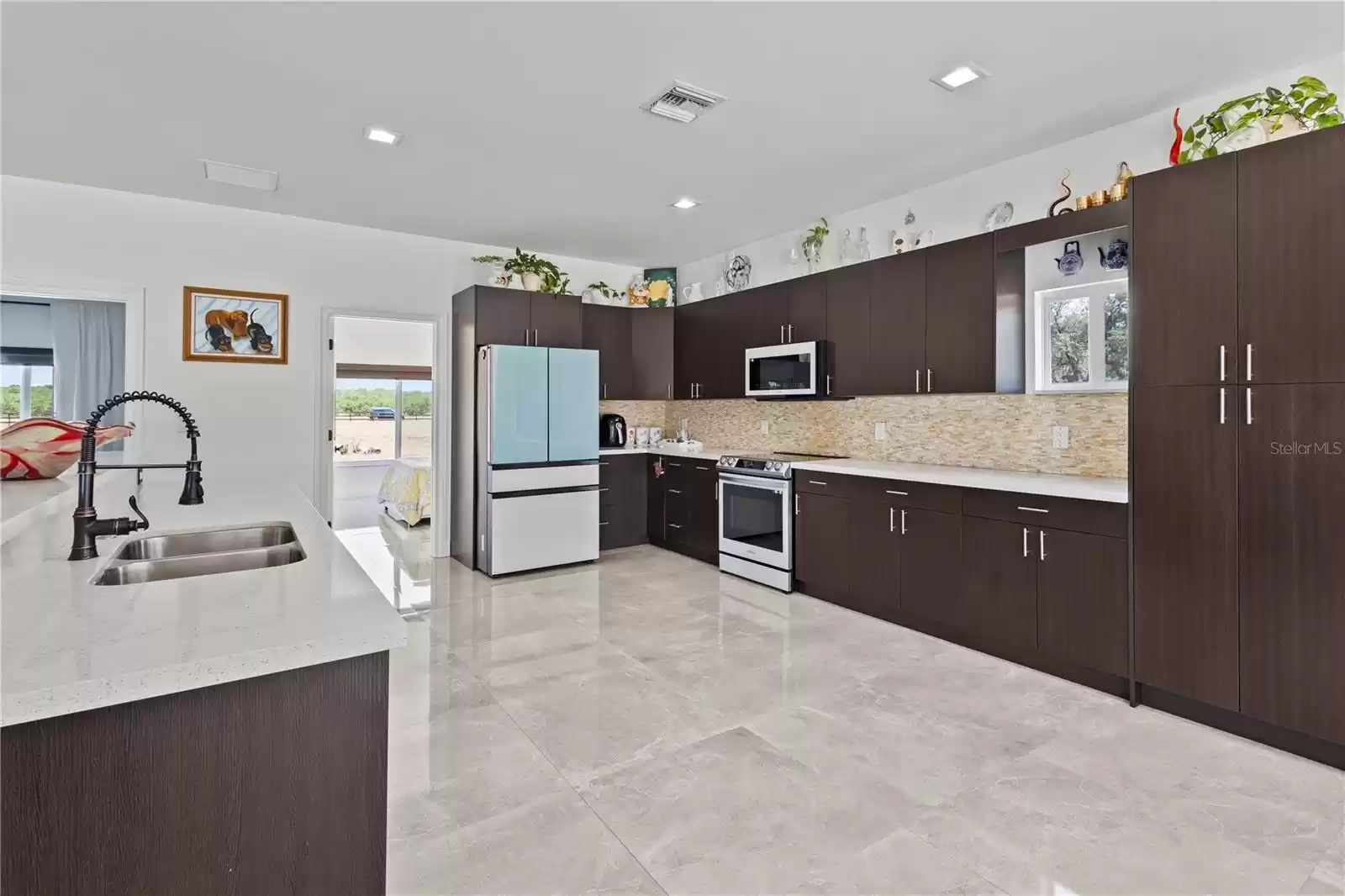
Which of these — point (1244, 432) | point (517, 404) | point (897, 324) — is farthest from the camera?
point (517, 404)

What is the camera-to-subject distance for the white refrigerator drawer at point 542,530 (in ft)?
16.4

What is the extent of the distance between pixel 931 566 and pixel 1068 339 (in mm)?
1414

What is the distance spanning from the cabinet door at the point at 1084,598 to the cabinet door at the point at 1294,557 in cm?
42

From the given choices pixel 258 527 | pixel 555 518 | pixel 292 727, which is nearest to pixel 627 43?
pixel 258 527

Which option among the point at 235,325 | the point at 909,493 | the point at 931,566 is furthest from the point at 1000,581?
the point at 235,325

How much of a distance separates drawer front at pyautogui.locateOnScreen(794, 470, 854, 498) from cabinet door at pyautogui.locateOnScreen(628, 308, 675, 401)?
2080mm

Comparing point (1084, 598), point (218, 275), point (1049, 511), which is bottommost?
point (1084, 598)

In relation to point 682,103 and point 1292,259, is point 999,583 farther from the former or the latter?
point 682,103

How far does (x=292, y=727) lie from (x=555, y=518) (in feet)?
13.7

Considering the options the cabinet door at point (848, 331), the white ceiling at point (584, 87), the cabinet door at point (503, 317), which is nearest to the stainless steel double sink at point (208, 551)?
the white ceiling at point (584, 87)

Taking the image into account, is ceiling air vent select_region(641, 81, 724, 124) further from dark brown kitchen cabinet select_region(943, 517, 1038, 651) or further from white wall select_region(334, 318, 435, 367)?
white wall select_region(334, 318, 435, 367)

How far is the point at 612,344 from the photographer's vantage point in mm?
6133

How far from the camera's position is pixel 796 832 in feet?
6.49

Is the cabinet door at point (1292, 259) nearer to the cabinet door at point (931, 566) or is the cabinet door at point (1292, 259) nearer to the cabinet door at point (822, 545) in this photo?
the cabinet door at point (931, 566)
